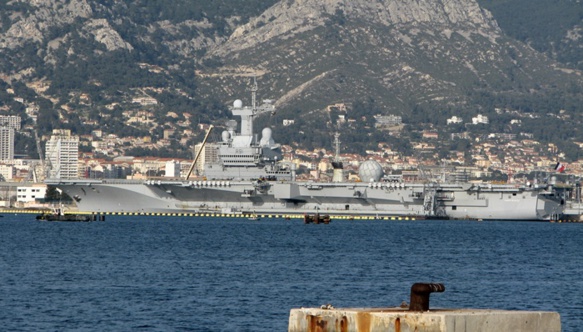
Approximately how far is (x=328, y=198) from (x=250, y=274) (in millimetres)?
51265

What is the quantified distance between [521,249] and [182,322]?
32.8 meters

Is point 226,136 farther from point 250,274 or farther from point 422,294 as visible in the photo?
point 422,294

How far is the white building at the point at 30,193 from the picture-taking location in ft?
459

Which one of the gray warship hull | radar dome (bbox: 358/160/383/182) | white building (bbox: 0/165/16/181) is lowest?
the gray warship hull

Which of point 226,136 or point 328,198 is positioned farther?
point 226,136

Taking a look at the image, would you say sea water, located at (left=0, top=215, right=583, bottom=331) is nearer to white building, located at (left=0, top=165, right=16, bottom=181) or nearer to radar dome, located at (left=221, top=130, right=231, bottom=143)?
radar dome, located at (left=221, top=130, right=231, bottom=143)

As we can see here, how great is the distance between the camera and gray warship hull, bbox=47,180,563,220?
9112 cm

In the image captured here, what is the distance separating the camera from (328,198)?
92875 mm

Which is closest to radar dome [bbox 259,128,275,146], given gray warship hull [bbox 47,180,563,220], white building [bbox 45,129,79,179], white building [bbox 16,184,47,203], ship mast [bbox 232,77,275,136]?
ship mast [bbox 232,77,275,136]

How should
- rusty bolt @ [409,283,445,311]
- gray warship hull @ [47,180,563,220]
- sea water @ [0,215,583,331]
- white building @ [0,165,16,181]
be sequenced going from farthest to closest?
white building @ [0,165,16,181], gray warship hull @ [47,180,563,220], sea water @ [0,215,583,331], rusty bolt @ [409,283,445,311]

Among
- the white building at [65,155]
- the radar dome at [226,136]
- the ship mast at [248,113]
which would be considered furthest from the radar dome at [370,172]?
the white building at [65,155]

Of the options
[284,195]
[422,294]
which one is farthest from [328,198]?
[422,294]

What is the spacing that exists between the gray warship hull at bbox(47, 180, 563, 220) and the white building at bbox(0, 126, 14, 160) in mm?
105162

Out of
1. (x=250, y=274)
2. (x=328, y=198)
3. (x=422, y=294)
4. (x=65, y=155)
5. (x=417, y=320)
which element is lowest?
(x=250, y=274)
